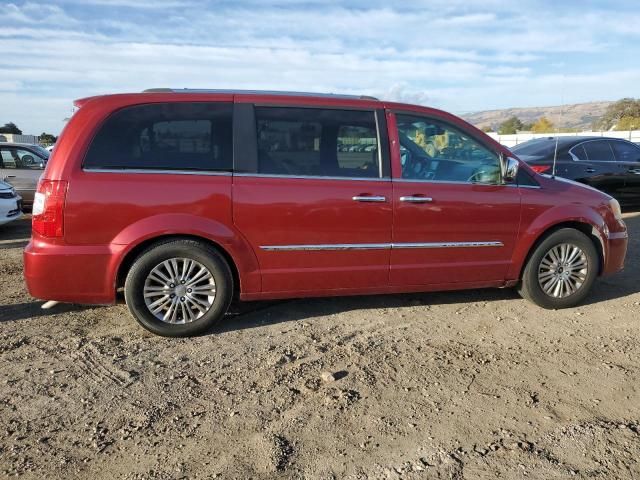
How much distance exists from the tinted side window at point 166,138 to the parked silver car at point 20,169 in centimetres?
762

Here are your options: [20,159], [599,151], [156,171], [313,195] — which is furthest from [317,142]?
[20,159]

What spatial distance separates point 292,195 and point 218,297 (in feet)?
3.29

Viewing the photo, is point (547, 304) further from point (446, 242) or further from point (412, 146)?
point (412, 146)

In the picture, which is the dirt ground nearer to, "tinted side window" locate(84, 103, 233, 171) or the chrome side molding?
the chrome side molding

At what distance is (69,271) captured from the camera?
412 centimetres

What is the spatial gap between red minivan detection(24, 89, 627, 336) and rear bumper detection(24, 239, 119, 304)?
0.03 feet

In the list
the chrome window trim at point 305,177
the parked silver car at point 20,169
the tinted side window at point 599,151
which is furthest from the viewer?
the parked silver car at point 20,169

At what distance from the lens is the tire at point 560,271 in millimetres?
5051

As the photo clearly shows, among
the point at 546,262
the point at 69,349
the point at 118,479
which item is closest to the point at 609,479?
the point at 118,479

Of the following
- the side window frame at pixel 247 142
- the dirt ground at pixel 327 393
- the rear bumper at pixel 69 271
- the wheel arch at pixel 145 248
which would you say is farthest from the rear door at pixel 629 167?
the rear bumper at pixel 69 271

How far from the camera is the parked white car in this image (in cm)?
885

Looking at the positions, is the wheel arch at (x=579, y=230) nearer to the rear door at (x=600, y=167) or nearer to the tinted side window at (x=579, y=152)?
the rear door at (x=600, y=167)

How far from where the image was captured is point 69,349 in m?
4.10

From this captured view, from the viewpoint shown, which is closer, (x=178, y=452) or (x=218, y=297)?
(x=178, y=452)
